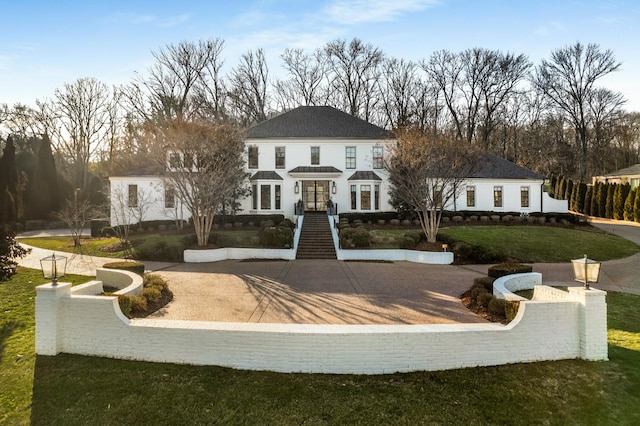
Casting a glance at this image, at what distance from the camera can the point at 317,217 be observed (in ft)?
89.4

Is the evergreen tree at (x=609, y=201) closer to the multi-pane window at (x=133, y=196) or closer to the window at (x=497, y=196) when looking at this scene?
the window at (x=497, y=196)

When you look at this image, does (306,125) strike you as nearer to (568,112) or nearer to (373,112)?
(373,112)

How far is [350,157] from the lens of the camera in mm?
30750

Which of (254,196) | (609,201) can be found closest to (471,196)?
(609,201)

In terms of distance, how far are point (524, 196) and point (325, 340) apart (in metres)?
30.4

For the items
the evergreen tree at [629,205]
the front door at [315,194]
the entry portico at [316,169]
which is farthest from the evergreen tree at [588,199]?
the front door at [315,194]

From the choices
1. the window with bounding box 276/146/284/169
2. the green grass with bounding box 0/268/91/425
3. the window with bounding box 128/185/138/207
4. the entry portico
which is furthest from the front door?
the green grass with bounding box 0/268/91/425

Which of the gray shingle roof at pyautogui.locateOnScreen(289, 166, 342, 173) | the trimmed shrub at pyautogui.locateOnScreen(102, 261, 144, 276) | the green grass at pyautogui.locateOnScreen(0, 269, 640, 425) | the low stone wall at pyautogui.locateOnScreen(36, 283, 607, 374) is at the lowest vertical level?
the green grass at pyautogui.locateOnScreen(0, 269, 640, 425)

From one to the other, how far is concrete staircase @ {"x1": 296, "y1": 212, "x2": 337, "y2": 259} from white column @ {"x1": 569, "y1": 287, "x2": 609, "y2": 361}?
44.8 ft

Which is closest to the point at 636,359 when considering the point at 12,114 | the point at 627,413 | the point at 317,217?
the point at 627,413

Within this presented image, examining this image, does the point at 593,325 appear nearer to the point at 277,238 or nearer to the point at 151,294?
the point at 151,294

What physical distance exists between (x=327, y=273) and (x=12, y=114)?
4543 centimetres

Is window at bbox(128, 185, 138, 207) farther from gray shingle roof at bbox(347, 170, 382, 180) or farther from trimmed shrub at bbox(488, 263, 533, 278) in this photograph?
trimmed shrub at bbox(488, 263, 533, 278)

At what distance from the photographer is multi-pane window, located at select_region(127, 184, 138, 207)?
96.4 feet
